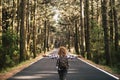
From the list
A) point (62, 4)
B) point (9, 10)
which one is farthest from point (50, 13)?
point (9, 10)

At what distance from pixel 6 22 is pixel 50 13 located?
1035 inches

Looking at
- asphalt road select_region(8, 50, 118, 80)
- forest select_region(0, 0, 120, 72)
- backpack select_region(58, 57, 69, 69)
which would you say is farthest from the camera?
forest select_region(0, 0, 120, 72)

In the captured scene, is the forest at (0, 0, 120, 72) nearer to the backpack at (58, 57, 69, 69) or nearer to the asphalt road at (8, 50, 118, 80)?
the asphalt road at (8, 50, 118, 80)

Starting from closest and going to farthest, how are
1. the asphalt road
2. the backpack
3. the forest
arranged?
the backpack
the asphalt road
the forest

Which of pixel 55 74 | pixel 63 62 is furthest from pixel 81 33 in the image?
pixel 63 62

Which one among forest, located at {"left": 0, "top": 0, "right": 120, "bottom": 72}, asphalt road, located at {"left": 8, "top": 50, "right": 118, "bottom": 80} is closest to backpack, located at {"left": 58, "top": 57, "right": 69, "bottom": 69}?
asphalt road, located at {"left": 8, "top": 50, "right": 118, "bottom": 80}

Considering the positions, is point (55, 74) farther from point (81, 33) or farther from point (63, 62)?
point (81, 33)

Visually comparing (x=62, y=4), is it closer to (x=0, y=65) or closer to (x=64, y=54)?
(x=0, y=65)

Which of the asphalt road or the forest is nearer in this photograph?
the asphalt road

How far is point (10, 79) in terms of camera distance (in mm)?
18109

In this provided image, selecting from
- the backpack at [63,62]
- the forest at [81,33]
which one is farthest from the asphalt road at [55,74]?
the backpack at [63,62]

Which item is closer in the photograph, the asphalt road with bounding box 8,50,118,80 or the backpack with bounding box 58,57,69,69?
the backpack with bounding box 58,57,69,69

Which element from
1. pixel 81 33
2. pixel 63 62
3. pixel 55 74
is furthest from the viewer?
pixel 81 33

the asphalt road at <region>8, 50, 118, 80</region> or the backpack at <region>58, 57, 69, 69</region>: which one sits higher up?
the backpack at <region>58, 57, 69, 69</region>
